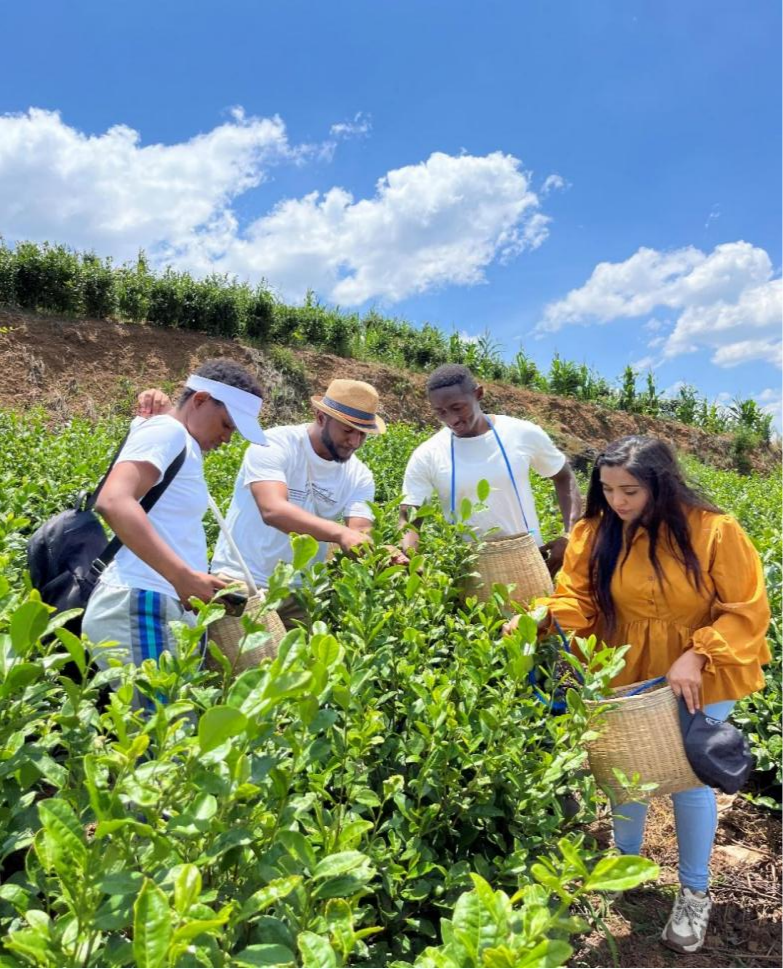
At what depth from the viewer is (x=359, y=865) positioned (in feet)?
3.76

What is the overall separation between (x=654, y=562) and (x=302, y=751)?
1.55 meters

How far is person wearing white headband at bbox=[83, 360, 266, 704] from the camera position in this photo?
6.90 feet

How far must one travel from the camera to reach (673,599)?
2363 mm

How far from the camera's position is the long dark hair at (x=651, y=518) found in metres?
2.36

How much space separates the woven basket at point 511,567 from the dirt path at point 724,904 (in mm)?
1019

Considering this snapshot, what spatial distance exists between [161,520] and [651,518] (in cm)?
160

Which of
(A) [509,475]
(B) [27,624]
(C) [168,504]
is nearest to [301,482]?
(C) [168,504]

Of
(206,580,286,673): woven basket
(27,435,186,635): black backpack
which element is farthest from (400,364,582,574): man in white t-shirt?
(27,435,186,635): black backpack

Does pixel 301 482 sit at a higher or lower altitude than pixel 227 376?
lower

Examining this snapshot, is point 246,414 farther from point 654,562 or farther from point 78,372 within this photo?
point 78,372

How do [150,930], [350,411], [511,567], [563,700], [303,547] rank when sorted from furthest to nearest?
[350,411], [511,567], [563,700], [303,547], [150,930]

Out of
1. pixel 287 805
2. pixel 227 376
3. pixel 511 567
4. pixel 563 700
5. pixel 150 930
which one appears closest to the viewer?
pixel 150 930

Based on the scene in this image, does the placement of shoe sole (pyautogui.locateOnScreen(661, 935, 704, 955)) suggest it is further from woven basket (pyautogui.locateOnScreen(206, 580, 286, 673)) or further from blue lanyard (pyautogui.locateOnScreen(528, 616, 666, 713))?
woven basket (pyautogui.locateOnScreen(206, 580, 286, 673))

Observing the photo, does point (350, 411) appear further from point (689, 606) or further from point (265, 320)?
point (265, 320)
